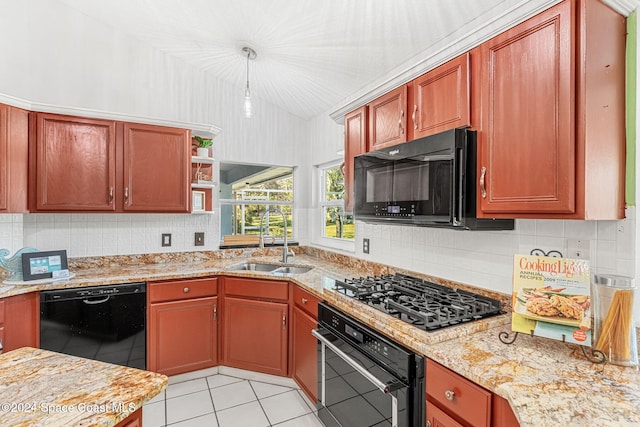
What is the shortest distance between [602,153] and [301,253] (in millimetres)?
2860

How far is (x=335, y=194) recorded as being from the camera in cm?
338

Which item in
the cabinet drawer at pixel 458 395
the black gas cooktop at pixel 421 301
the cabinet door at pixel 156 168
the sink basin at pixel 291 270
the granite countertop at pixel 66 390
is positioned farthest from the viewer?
the sink basin at pixel 291 270

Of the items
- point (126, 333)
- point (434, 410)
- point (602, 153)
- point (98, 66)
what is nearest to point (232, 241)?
point (126, 333)

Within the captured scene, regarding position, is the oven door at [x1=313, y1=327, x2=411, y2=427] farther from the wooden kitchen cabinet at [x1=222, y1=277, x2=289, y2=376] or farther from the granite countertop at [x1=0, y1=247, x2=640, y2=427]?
the wooden kitchen cabinet at [x1=222, y1=277, x2=289, y2=376]

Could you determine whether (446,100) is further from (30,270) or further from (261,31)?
(30,270)

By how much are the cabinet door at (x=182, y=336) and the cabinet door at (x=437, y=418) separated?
6.18 ft

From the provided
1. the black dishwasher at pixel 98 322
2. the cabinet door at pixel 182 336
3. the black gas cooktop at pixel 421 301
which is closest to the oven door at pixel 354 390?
the black gas cooktop at pixel 421 301

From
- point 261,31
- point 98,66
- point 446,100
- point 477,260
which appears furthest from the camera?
point 98,66

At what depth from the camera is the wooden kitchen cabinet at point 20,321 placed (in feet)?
6.61

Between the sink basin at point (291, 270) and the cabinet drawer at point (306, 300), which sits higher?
the sink basin at point (291, 270)

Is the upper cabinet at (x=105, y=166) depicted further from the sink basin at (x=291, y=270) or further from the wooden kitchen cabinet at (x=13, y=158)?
the sink basin at (x=291, y=270)

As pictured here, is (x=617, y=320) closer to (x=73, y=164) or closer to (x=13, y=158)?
(x=73, y=164)

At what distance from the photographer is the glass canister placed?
1075 mm

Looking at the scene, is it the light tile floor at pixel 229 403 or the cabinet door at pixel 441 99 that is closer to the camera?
the cabinet door at pixel 441 99
